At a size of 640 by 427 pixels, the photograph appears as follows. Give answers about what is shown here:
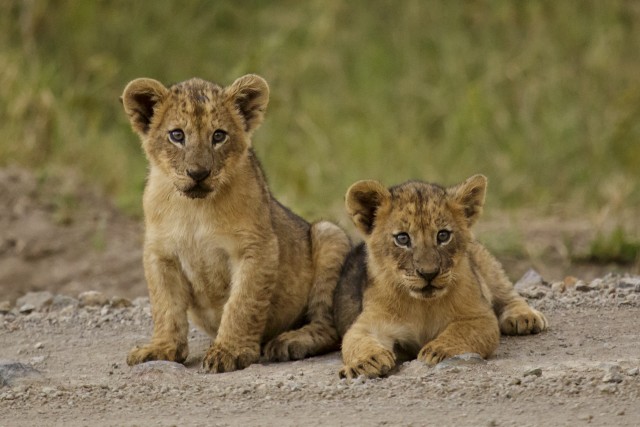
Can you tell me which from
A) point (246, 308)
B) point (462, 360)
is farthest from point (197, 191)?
point (462, 360)

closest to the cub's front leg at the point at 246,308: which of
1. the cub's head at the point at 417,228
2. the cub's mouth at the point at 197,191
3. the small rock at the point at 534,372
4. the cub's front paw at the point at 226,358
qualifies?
the cub's front paw at the point at 226,358

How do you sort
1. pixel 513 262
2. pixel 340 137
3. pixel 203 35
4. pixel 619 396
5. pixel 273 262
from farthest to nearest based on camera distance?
pixel 203 35
pixel 340 137
pixel 513 262
pixel 273 262
pixel 619 396

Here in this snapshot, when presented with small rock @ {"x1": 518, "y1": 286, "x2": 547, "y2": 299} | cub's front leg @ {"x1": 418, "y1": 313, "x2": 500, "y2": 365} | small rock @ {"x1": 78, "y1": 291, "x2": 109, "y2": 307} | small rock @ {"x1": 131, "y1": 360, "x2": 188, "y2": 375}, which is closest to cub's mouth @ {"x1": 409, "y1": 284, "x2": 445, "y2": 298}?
cub's front leg @ {"x1": 418, "y1": 313, "x2": 500, "y2": 365}

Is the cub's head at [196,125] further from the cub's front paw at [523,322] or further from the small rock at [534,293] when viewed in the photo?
the small rock at [534,293]

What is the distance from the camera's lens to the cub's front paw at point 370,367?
6699mm

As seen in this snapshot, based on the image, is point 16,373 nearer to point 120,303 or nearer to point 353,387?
point 353,387

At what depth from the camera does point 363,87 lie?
15438mm

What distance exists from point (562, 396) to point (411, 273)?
1.25 m

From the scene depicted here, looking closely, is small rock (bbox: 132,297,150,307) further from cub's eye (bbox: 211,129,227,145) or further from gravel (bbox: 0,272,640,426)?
cub's eye (bbox: 211,129,227,145)

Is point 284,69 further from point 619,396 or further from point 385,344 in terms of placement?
point 619,396

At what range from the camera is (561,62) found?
1529cm

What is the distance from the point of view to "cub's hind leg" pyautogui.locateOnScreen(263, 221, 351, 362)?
765 cm

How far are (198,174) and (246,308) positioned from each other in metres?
0.82

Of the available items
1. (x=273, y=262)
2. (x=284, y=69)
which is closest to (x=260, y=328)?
(x=273, y=262)
